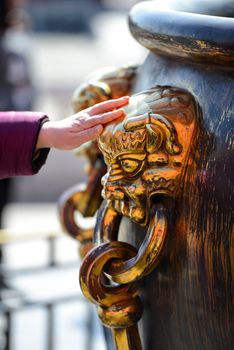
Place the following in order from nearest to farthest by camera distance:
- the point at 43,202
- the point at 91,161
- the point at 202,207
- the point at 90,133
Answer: the point at 202,207 < the point at 90,133 < the point at 91,161 < the point at 43,202

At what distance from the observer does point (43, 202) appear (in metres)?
5.27

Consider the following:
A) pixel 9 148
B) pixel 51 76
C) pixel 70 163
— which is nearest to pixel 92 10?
pixel 51 76

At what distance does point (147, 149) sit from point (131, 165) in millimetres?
32

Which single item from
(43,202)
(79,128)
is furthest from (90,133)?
(43,202)

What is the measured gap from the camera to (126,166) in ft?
3.99

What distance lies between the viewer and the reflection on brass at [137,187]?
1187mm

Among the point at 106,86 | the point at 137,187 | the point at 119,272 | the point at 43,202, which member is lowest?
the point at 43,202

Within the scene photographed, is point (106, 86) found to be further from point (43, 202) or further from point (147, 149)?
point (43, 202)

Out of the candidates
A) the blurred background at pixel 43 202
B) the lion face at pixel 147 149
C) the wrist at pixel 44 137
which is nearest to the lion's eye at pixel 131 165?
the lion face at pixel 147 149

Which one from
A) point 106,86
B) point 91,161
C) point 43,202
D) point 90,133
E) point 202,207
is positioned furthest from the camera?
point 43,202

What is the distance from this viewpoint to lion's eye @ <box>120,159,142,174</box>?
3.97ft

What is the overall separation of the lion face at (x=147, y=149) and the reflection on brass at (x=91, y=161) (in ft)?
0.71

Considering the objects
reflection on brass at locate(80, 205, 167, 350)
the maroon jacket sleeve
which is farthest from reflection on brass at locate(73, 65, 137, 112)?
reflection on brass at locate(80, 205, 167, 350)

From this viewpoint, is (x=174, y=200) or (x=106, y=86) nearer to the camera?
(x=174, y=200)
